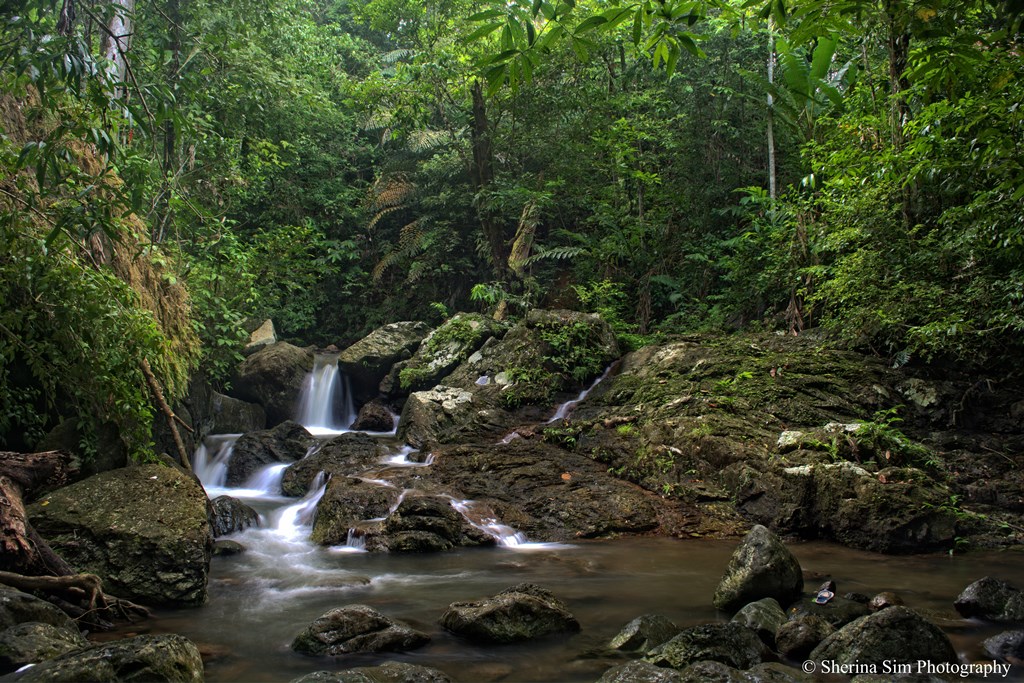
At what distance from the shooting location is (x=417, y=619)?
4.85 metres

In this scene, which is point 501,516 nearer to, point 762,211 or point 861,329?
point 861,329

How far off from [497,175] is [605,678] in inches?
519

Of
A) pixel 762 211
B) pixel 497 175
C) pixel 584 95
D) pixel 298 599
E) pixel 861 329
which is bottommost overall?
pixel 298 599

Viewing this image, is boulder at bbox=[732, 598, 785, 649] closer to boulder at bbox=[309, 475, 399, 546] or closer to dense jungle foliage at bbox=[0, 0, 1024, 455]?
dense jungle foliage at bbox=[0, 0, 1024, 455]

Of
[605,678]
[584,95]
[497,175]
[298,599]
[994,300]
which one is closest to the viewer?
[605,678]

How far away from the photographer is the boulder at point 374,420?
40.8 feet

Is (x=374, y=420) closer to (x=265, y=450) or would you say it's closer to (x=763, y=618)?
(x=265, y=450)

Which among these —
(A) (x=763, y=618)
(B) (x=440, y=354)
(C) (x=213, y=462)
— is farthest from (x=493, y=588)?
(B) (x=440, y=354)

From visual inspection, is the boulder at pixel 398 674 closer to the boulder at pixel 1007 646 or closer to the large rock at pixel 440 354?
the boulder at pixel 1007 646

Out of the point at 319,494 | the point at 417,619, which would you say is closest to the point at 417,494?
the point at 319,494

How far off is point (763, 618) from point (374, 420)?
9.17 meters

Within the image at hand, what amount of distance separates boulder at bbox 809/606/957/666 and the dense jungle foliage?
7.49 feet

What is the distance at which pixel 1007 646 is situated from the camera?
385 cm

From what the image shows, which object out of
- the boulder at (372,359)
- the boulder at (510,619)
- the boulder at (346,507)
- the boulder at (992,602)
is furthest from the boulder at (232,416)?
the boulder at (992,602)
